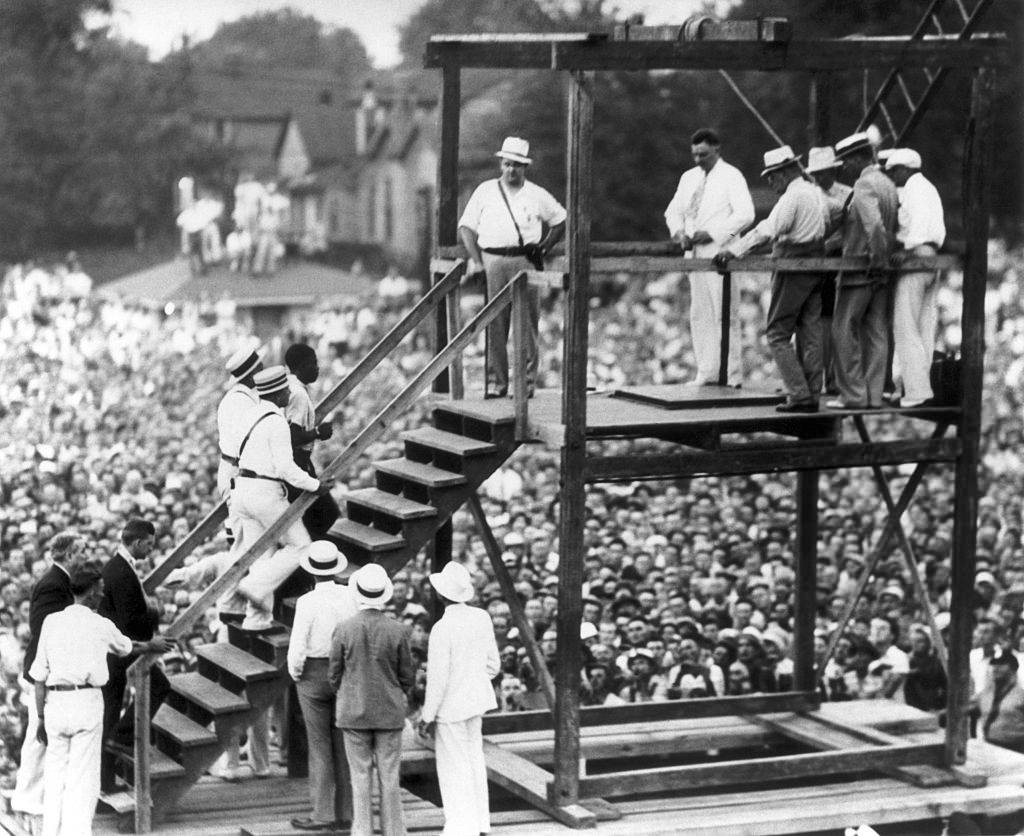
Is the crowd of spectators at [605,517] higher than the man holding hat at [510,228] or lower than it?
lower

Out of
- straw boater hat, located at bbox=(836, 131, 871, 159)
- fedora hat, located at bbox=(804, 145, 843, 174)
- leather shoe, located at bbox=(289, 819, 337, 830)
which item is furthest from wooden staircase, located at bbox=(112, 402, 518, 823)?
straw boater hat, located at bbox=(836, 131, 871, 159)

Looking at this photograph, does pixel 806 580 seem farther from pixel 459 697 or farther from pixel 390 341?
pixel 459 697

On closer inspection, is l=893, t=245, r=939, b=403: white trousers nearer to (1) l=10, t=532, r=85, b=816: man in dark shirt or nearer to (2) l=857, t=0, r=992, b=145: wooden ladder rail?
(2) l=857, t=0, r=992, b=145: wooden ladder rail

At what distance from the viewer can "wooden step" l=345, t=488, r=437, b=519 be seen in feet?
42.9

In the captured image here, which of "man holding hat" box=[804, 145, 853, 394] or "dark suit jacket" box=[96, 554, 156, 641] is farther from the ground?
"man holding hat" box=[804, 145, 853, 394]

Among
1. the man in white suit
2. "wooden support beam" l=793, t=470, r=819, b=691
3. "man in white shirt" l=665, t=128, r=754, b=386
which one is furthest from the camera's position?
"wooden support beam" l=793, t=470, r=819, b=691

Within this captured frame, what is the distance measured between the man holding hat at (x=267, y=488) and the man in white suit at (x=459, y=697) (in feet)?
4.24

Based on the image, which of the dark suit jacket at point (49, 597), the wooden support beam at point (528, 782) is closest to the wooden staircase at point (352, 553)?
the dark suit jacket at point (49, 597)

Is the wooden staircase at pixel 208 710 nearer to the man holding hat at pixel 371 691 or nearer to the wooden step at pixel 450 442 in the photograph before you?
the man holding hat at pixel 371 691

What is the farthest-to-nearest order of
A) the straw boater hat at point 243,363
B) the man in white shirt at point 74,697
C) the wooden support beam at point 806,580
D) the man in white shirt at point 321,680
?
the wooden support beam at point 806,580, the straw boater hat at point 243,363, the man in white shirt at point 321,680, the man in white shirt at point 74,697

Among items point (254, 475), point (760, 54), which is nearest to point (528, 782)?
point (254, 475)

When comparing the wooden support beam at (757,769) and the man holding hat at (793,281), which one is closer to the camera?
the wooden support beam at (757,769)

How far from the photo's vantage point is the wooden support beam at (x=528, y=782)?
1270 cm

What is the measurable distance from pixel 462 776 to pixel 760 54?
199 inches
